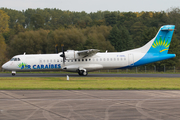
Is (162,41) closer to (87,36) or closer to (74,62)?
(74,62)

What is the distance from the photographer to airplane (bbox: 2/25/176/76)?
33381 millimetres

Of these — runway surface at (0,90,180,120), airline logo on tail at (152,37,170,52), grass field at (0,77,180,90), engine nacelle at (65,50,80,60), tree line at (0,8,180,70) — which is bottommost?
runway surface at (0,90,180,120)

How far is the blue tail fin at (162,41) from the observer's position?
34.1 meters

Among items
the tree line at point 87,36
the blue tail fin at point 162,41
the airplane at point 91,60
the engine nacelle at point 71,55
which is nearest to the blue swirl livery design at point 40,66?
the airplane at point 91,60

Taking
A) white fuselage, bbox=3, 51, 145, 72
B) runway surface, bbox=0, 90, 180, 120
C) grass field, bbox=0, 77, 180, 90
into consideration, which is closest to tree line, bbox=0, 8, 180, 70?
white fuselage, bbox=3, 51, 145, 72

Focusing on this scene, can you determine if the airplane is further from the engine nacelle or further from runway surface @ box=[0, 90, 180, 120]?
runway surface @ box=[0, 90, 180, 120]

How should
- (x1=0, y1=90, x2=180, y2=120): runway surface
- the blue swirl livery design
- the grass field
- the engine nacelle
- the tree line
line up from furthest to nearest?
the tree line < the blue swirl livery design < the engine nacelle < the grass field < (x1=0, y1=90, x2=180, y2=120): runway surface

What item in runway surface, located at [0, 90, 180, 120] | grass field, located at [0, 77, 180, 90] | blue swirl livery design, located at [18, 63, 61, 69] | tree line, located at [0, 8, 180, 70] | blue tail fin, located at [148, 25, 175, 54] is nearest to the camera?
runway surface, located at [0, 90, 180, 120]

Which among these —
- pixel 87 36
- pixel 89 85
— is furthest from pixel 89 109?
pixel 87 36

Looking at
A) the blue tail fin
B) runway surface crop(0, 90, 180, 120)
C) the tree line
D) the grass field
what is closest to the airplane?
the blue tail fin

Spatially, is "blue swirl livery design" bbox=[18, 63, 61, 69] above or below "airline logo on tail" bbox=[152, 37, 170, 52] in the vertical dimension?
below

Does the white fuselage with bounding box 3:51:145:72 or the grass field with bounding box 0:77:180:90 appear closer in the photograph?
the grass field with bounding box 0:77:180:90

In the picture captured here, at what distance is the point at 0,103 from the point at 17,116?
315cm

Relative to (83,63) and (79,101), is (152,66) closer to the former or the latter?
(83,63)
